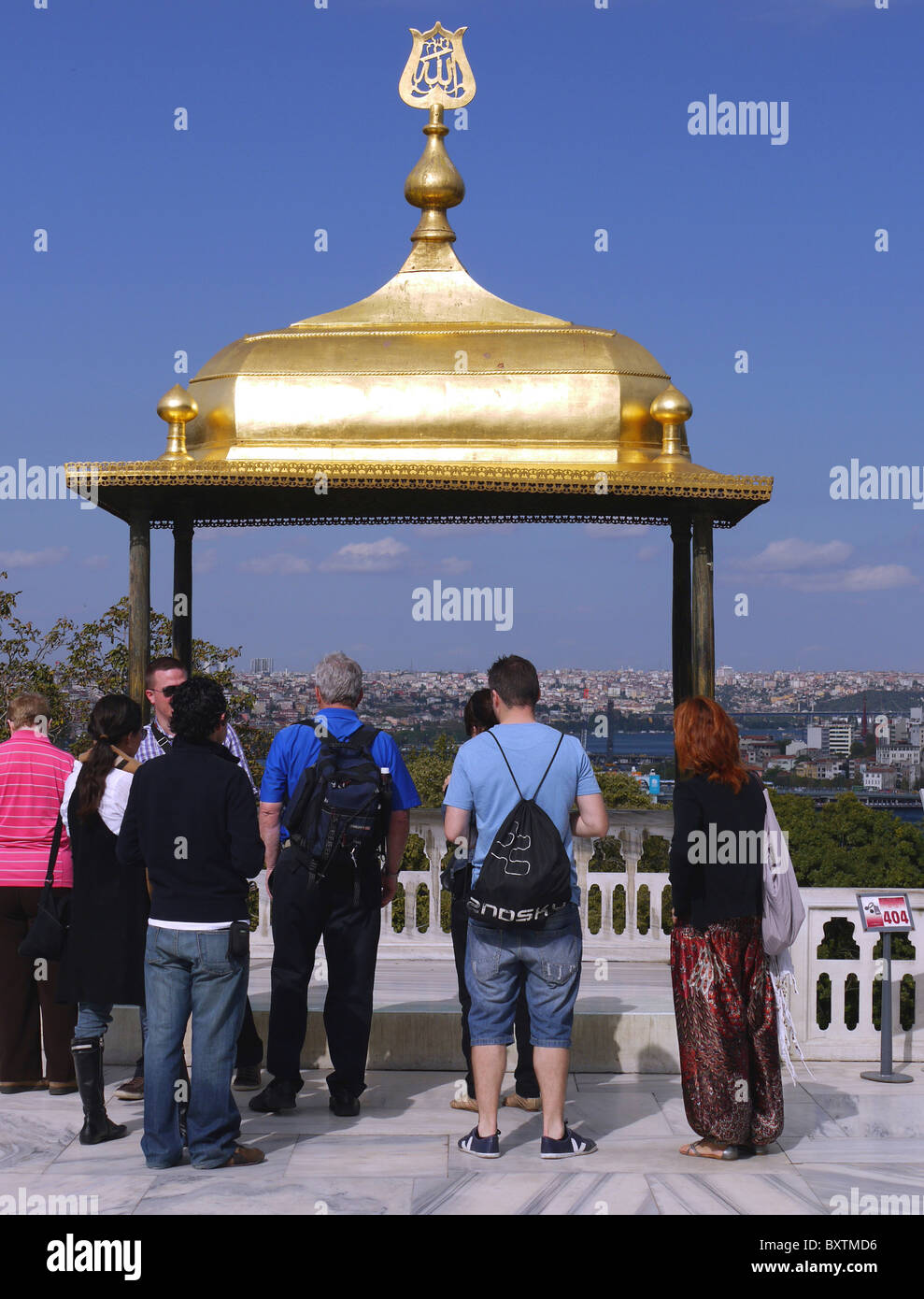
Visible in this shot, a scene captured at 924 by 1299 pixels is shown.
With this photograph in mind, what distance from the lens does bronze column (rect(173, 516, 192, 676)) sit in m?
12.0

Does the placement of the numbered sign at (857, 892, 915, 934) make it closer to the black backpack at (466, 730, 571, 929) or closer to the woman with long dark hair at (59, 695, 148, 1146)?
the black backpack at (466, 730, 571, 929)

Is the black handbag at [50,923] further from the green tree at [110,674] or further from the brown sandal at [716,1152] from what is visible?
the green tree at [110,674]

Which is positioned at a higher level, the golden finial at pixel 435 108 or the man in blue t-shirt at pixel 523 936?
the golden finial at pixel 435 108

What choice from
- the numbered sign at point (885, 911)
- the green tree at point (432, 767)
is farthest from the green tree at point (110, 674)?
the numbered sign at point (885, 911)

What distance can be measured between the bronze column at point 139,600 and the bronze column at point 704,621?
3.79 metres

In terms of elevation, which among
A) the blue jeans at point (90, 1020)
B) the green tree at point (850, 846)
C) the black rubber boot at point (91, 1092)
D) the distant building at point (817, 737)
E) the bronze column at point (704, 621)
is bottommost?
the green tree at point (850, 846)

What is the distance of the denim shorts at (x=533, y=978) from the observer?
5797 millimetres

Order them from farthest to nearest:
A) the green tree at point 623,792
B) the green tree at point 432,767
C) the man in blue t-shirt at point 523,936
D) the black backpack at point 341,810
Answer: the green tree at point 432,767 < the green tree at point 623,792 < the black backpack at point 341,810 < the man in blue t-shirt at point 523,936

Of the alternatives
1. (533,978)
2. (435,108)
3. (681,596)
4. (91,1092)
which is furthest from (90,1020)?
(435,108)

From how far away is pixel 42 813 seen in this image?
6840 millimetres

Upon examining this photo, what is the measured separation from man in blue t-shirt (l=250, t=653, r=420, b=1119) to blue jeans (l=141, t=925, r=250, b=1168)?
26.3 inches

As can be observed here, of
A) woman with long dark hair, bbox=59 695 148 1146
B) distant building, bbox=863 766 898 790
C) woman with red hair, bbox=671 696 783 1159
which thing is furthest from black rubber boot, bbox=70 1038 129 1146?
distant building, bbox=863 766 898 790
